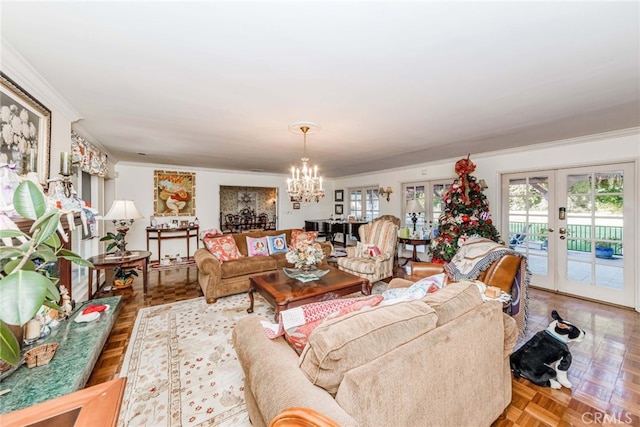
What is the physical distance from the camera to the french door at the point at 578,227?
325 centimetres

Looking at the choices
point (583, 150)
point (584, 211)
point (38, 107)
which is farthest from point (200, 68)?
point (584, 211)

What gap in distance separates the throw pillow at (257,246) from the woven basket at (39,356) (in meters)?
2.56

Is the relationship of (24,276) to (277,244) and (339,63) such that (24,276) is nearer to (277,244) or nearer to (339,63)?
(339,63)

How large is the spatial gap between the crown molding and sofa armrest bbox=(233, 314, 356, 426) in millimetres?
2176

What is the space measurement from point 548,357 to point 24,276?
2903 mm

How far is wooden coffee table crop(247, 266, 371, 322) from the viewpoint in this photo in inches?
98.6

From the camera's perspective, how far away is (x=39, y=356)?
5.14 feet

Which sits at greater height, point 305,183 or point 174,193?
point 174,193

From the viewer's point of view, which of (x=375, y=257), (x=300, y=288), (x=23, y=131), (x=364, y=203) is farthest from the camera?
(x=364, y=203)

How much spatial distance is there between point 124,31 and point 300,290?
2371 mm

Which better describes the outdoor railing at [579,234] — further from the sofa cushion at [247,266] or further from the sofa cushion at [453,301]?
the sofa cushion at [247,266]

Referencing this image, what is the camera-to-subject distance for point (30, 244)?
696 mm

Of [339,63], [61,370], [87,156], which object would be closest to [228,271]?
[61,370]

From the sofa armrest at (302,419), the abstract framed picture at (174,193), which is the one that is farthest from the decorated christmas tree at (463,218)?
the abstract framed picture at (174,193)
